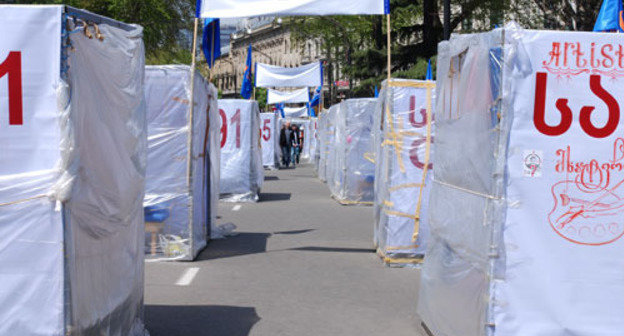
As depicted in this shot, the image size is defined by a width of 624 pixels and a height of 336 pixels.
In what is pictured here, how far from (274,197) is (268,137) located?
1439 centimetres

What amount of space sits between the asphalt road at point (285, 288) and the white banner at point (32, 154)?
89.2 inches

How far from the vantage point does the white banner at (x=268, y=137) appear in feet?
113

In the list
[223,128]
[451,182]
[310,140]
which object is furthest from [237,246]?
[310,140]

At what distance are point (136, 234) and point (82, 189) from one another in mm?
1443

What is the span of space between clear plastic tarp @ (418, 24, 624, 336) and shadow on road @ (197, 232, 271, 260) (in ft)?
20.0

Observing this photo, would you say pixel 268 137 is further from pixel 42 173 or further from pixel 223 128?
pixel 42 173

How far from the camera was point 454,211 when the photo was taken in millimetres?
6098

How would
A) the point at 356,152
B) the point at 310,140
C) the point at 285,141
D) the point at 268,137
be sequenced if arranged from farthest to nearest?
the point at 310,140 < the point at 285,141 < the point at 268,137 < the point at 356,152

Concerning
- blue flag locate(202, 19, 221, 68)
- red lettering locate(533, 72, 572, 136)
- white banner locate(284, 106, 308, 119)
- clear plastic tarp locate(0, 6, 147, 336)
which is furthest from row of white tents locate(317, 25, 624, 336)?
white banner locate(284, 106, 308, 119)

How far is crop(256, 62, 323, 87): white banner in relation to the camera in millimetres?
29234

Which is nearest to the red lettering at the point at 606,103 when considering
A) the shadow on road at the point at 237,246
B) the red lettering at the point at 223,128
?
the shadow on road at the point at 237,246

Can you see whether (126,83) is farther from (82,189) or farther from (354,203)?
(354,203)

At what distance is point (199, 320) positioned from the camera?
23.4ft

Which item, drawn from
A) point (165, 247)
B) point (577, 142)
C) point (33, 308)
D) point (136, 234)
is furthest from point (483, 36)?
point (165, 247)
